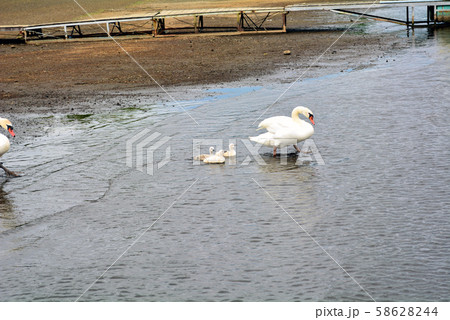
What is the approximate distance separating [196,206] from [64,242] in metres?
2.12

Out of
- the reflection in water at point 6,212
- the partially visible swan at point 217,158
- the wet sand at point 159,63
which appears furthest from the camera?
the wet sand at point 159,63

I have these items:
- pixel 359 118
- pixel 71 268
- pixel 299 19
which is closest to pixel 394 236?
pixel 71 268

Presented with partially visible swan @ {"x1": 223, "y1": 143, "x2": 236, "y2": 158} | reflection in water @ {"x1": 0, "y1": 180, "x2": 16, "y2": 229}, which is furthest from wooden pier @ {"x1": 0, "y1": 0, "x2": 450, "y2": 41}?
reflection in water @ {"x1": 0, "y1": 180, "x2": 16, "y2": 229}

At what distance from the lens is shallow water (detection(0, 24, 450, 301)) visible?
8.56m

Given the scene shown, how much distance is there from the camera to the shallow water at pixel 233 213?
8.56 m

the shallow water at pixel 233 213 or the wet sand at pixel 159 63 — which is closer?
the shallow water at pixel 233 213

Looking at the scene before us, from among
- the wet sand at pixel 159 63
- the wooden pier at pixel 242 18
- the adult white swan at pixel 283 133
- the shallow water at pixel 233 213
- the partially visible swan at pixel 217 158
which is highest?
the wooden pier at pixel 242 18

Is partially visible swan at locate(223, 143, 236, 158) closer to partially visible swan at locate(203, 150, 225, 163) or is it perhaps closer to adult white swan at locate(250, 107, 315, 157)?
partially visible swan at locate(203, 150, 225, 163)

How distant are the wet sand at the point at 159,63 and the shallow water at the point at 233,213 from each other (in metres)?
3.98

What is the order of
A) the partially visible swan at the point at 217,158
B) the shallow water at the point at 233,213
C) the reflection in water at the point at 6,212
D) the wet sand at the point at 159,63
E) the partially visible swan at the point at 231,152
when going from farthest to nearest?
1. the wet sand at the point at 159,63
2. the partially visible swan at the point at 231,152
3. the partially visible swan at the point at 217,158
4. the reflection in water at the point at 6,212
5. the shallow water at the point at 233,213

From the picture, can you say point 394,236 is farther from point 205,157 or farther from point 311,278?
point 205,157

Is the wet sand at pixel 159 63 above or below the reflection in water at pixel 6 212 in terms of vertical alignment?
above

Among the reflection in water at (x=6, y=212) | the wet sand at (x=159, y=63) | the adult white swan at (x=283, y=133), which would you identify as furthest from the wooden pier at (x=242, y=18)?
the reflection in water at (x=6, y=212)

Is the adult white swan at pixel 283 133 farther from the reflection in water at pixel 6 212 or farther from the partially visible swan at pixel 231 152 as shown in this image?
the reflection in water at pixel 6 212
